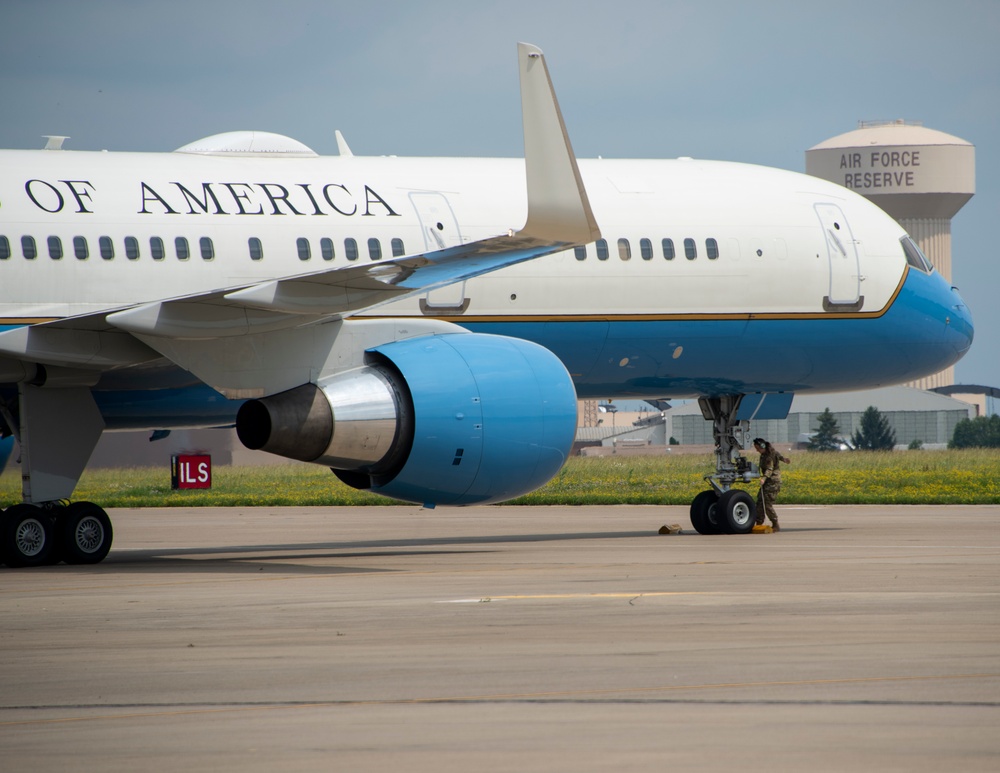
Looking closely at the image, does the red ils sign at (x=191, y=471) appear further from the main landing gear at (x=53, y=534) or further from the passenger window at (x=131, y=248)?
the passenger window at (x=131, y=248)

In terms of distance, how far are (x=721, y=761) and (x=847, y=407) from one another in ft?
458

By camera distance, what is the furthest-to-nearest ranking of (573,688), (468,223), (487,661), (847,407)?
(847,407), (468,223), (487,661), (573,688)

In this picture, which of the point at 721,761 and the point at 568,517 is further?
the point at 568,517

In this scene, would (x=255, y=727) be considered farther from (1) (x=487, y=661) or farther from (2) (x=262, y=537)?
(2) (x=262, y=537)

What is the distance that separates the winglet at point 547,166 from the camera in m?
14.5

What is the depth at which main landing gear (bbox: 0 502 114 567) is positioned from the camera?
1658 cm

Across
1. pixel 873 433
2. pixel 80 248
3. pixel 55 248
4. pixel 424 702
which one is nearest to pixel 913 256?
pixel 80 248

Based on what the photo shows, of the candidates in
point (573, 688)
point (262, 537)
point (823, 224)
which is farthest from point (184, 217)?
point (573, 688)

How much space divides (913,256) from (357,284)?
10625 mm

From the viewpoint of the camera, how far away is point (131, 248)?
56.9 ft

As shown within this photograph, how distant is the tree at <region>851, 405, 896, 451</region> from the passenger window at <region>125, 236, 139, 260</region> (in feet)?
343

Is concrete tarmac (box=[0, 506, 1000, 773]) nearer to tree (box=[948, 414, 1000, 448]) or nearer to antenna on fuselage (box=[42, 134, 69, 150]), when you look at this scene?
antenna on fuselage (box=[42, 134, 69, 150])

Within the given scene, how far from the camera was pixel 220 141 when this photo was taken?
19672 millimetres

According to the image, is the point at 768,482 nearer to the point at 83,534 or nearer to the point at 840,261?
the point at 840,261
